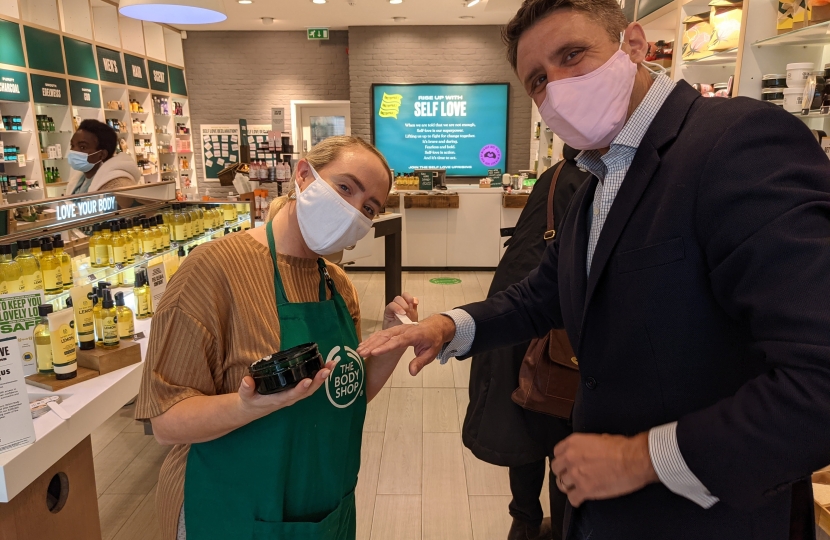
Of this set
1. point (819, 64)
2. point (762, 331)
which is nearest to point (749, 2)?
point (819, 64)

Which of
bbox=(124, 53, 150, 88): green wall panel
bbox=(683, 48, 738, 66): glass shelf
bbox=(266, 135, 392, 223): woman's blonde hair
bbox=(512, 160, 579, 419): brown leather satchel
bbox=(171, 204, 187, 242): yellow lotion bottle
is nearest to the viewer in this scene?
bbox=(266, 135, 392, 223): woman's blonde hair

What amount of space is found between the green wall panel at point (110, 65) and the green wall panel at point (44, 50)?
0.89m

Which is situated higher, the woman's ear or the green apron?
the woman's ear

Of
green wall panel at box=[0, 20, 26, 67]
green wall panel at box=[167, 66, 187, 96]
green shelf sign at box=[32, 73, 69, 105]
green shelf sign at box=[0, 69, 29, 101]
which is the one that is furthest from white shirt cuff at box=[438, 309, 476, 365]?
green wall panel at box=[167, 66, 187, 96]

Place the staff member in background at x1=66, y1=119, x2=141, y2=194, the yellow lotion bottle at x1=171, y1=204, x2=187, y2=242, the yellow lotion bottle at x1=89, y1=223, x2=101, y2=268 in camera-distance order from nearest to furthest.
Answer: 1. the yellow lotion bottle at x1=89, y1=223, x2=101, y2=268
2. the yellow lotion bottle at x1=171, y1=204, x2=187, y2=242
3. the staff member in background at x1=66, y1=119, x2=141, y2=194

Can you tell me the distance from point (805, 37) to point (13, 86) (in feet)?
23.5

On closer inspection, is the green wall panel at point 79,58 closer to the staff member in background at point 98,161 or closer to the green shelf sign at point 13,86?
the green shelf sign at point 13,86

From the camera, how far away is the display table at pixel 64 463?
130 centimetres

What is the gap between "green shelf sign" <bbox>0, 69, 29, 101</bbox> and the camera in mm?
5922

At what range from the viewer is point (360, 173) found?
1.33 m

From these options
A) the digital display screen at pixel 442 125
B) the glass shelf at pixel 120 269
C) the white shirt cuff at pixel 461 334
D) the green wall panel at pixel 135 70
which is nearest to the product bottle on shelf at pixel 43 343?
the glass shelf at pixel 120 269

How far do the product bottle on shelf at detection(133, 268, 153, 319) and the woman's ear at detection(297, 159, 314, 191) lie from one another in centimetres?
128

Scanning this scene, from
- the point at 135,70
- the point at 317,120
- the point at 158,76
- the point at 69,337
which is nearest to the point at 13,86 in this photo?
the point at 135,70

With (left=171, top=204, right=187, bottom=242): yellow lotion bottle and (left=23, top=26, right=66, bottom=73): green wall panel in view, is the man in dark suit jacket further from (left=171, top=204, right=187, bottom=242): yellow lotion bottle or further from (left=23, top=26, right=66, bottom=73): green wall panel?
(left=23, top=26, right=66, bottom=73): green wall panel
